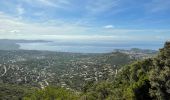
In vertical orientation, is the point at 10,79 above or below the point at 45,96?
below

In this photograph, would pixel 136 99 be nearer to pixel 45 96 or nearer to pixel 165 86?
pixel 165 86

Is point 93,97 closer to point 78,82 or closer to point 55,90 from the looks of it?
point 55,90

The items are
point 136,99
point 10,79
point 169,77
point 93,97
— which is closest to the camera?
point 169,77

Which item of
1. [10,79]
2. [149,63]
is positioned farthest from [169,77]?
[10,79]

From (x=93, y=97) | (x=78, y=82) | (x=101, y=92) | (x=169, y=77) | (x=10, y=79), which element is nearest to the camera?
(x=169, y=77)

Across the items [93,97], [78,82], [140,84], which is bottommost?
[78,82]

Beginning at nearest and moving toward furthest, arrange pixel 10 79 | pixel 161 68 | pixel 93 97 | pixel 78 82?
pixel 161 68 < pixel 93 97 < pixel 78 82 < pixel 10 79

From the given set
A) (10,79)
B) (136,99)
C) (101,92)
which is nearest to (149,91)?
(136,99)

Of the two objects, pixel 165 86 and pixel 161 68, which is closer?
pixel 165 86

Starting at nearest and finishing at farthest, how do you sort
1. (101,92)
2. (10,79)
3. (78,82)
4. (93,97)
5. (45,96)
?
(45,96)
(93,97)
(101,92)
(78,82)
(10,79)
